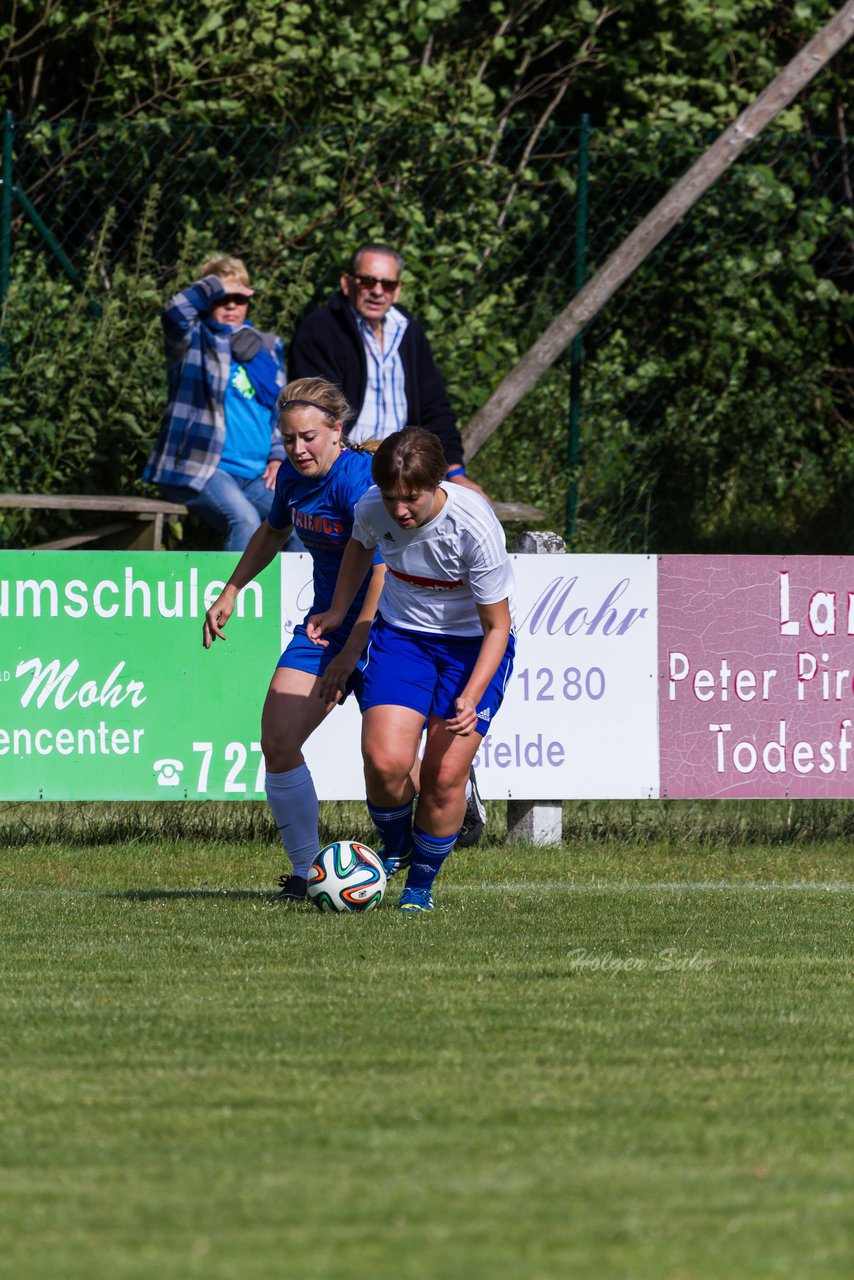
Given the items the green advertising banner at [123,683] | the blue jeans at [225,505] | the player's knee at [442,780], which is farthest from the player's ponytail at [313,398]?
the blue jeans at [225,505]

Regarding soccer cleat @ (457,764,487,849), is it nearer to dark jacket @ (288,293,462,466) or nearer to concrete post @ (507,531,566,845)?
concrete post @ (507,531,566,845)

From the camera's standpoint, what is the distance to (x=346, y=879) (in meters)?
6.83

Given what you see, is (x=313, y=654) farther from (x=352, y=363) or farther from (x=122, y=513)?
(x=122, y=513)

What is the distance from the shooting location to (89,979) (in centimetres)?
566

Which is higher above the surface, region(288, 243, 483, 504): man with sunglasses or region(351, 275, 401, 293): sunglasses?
region(351, 275, 401, 293): sunglasses

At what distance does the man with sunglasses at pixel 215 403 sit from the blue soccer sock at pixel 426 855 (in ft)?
10.4

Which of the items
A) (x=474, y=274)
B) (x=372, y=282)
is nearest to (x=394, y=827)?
(x=372, y=282)

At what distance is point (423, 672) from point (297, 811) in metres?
0.84

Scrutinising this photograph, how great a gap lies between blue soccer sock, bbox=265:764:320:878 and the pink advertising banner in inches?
85.6

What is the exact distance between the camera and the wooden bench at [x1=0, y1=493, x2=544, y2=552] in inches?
413

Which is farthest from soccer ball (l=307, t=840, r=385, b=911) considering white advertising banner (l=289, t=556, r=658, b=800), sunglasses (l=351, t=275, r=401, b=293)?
sunglasses (l=351, t=275, r=401, b=293)

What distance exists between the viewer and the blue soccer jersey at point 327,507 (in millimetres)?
7137

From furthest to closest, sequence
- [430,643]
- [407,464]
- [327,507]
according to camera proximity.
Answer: [327,507] → [430,643] → [407,464]

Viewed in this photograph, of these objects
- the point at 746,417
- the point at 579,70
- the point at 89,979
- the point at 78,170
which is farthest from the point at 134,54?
the point at 89,979
